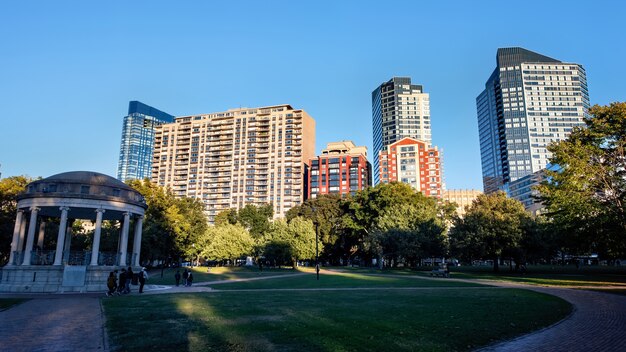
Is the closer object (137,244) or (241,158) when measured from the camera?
(137,244)

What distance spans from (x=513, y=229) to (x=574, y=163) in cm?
1667

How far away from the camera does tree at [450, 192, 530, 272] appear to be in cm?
4812

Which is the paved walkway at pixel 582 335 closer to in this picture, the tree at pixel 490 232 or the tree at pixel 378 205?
the tree at pixel 490 232

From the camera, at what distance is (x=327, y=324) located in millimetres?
12117

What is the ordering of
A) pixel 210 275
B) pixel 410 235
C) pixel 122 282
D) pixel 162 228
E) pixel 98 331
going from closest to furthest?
pixel 98 331
pixel 122 282
pixel 210 275
pixel 410 235
pixel 162 228

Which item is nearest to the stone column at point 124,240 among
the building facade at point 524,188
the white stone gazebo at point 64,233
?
the white stone gazebo at point 64,233

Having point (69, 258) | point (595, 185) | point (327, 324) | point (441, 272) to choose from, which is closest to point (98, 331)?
point (327, 324)

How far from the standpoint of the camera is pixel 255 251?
7488cm

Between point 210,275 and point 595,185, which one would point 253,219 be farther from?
point 595,185

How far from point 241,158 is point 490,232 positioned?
12651 centimetres

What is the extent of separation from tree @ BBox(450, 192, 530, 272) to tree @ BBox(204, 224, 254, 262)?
3896cm

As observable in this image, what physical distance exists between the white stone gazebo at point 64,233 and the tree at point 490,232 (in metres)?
40.2

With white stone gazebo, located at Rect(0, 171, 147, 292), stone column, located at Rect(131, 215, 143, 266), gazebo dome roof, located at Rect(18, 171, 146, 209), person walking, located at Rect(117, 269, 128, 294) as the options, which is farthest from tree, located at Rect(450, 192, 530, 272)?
gazebo dome roof, located at Rect(18, 171, 146, 209)

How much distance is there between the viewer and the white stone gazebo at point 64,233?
27.5 meters
